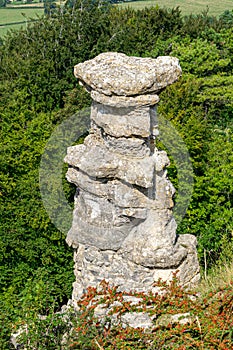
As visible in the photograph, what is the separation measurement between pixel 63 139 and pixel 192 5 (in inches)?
1470

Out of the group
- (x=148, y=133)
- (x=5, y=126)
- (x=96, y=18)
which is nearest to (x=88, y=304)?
(x=148, y=133)

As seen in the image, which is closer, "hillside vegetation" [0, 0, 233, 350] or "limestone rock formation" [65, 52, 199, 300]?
"limestone rock formation" [65, 52, 199, 300]

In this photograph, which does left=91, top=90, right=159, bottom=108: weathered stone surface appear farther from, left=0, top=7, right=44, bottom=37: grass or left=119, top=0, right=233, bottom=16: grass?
left=0, top=7, right=44, bottom=37: grass

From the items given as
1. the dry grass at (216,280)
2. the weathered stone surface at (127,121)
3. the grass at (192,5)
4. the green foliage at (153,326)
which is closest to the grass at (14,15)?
the grass at (192,5)

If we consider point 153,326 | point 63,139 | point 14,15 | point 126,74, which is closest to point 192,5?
point 14,15

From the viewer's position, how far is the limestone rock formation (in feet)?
23.8

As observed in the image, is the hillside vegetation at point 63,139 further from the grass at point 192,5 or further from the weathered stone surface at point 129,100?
the grass at point 192,5

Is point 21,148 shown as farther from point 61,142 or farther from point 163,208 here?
point 163,208

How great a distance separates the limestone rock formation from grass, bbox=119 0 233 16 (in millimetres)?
39857

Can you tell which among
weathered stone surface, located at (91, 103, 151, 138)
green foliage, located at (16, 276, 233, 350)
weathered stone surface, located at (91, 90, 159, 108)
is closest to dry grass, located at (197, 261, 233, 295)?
green foliage, located at (16, 276, 233, 350)

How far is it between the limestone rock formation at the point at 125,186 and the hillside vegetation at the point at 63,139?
63 centimetres

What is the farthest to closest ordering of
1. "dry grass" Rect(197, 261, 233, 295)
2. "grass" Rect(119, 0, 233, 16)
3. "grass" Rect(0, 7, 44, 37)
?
"grass" Rect(0, 7, 44, 37) → "grass" Rect(119, 0, 233, 16) → "dry grass" Rect(197, 261, 233, 295)

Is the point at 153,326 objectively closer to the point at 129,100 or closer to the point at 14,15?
the point at 129,100

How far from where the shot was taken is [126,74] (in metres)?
7.17
